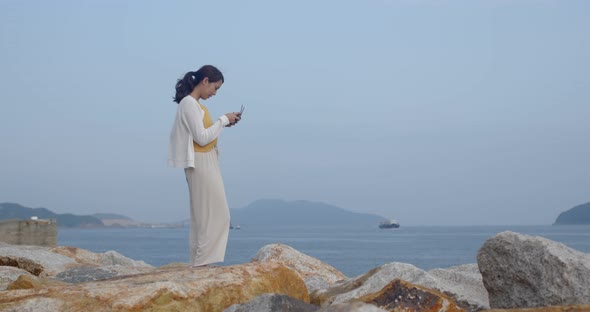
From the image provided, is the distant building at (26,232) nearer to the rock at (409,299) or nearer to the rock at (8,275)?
the rock at (8,275)

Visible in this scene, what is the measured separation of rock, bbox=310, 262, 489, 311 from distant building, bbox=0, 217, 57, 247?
16226 mm

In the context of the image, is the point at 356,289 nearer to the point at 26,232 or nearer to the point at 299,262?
the point at 299,262

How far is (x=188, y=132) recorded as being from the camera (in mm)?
8586

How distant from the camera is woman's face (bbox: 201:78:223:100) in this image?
8.55 metres

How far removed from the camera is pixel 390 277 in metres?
8.48

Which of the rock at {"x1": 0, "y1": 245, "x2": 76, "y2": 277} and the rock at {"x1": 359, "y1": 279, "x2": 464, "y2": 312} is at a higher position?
the rock at {"x1": 0, "y1": 245, "x2": 76, "y2": 277}

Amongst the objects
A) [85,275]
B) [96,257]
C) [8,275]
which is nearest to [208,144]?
[85,275]

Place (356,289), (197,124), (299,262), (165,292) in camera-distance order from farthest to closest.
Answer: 1. (299,262)
2. (197,124)
3. (356,289)
4. (165,292)

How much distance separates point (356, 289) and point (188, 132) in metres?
2.39

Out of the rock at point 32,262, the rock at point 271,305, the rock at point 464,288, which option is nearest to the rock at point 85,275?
the rock at point 32,262

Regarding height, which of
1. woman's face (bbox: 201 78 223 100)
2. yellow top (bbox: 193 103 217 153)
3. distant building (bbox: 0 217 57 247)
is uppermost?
woman's face (bbox: 201 78 223 100)

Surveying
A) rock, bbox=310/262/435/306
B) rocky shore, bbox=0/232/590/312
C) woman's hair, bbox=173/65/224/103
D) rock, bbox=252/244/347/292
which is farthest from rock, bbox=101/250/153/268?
rock, bbox=310/262/435/306

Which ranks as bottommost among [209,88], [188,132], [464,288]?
[464,288]

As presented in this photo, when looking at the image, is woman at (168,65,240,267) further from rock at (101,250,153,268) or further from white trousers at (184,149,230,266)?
rock at (101,250,153,268)
